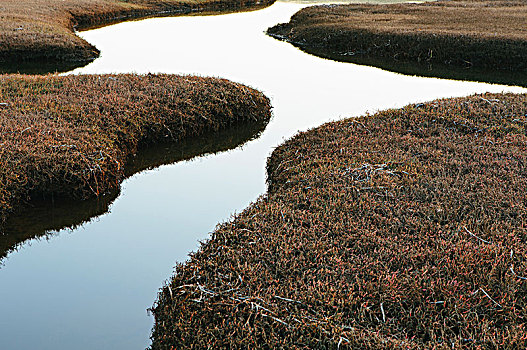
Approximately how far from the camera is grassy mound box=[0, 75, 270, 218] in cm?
1195

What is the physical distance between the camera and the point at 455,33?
32.5 meters

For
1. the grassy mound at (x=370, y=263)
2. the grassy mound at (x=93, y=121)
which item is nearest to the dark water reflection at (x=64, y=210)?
the grassy mound at (x=93, y=121)

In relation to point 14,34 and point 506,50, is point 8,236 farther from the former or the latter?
point 506,50

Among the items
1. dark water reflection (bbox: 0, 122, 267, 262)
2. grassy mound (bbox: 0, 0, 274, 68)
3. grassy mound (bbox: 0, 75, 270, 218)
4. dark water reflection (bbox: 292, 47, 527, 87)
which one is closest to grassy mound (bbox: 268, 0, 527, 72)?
dark water reflection (bbox: 292, 47, 527, 87)

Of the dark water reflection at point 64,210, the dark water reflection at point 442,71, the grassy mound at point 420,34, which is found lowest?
the dark water reflection at point 64,210

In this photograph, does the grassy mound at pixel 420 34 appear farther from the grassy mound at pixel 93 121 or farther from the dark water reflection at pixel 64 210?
the dark water reflection at pixel 64 210

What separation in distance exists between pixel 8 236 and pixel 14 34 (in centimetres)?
2276

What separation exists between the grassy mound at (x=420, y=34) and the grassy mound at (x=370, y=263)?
1908cm

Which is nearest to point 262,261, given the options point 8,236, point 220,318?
point 220,318

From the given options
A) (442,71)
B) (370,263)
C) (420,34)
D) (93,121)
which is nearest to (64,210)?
(93,121)

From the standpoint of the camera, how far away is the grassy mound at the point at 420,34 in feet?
96.2

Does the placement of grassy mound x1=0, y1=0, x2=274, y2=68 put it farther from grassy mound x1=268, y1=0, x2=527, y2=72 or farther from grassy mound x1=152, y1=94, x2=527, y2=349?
grassy mound x1=152, y1=94, x2=527, y2=349

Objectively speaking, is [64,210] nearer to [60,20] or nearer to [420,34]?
[420,34]

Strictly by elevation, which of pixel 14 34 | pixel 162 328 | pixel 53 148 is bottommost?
pixel 162 328
